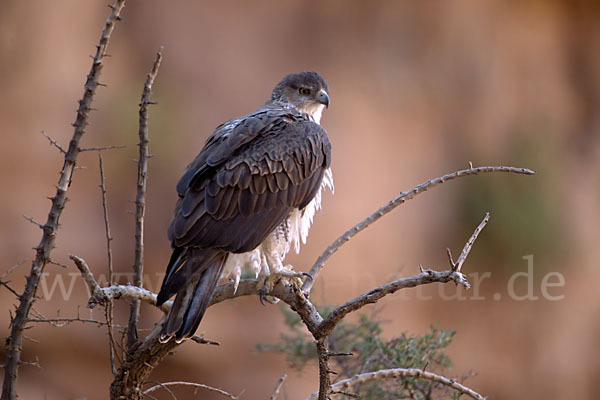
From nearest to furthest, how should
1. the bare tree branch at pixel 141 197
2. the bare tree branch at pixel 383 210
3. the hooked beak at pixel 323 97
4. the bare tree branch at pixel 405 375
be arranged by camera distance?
the bare tree branch at pixel 405 375 → the bare tree branch at pixel 383 210 → the bare tree branch at pixel 141 197 → the hooked beak at pixel 323 97

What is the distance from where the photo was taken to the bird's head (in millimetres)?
4438

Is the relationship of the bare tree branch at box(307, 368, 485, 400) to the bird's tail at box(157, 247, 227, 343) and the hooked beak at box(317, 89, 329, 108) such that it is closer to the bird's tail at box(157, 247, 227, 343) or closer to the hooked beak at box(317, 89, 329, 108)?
the bird's tail at box(157, 247, 227, 343)

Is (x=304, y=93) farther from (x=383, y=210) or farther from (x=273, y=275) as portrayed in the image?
(x=383, y=210)

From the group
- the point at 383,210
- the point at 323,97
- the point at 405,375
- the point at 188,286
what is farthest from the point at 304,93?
the point at 405,375

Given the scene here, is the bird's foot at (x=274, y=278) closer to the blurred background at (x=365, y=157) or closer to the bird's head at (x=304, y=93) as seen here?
the bird's head at (x=304, y=93)

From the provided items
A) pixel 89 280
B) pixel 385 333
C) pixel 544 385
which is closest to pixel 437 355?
pixel 89 280

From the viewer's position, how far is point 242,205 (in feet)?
11.5

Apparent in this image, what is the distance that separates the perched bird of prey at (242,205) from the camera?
317cm

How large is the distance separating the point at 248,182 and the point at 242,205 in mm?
141

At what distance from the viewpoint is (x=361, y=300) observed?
246cm

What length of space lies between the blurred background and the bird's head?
312cm

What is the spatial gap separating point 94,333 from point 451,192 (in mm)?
5381

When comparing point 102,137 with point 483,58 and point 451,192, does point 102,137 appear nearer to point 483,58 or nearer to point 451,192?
point 451,192

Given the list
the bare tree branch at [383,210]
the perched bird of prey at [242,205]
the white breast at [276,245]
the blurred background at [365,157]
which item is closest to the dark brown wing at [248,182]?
the perched bird of prey at [242,205]
